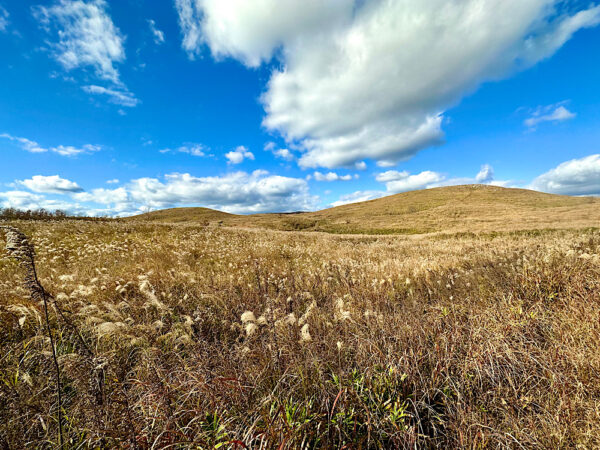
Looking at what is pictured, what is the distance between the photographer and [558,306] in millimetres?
3918

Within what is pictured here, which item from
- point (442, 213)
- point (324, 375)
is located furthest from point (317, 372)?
point (442, 213)

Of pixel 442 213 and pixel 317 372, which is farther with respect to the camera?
pixel 442 213

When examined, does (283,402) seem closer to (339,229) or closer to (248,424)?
(248,424)

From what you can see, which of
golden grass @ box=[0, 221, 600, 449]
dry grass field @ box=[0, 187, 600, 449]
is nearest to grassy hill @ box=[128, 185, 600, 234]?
dry grass field @ box=[0, 187, 600, 449]

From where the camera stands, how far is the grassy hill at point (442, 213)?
42312 millimetres

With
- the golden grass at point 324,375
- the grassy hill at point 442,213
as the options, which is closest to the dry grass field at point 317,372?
the golden grass at point 324,375

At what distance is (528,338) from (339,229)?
1830 inches

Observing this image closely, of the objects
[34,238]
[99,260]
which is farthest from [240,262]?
[34,238]

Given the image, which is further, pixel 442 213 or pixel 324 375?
pixel 442 213

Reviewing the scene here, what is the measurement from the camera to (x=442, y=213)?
5544cm

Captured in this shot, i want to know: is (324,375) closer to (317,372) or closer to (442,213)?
(317,372)

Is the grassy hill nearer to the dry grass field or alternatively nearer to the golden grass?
the dry grass field

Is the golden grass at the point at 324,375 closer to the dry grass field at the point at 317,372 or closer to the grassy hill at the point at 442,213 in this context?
the dry grass field at the point at 317,372

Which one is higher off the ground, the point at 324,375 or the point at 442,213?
the point at 442,213
